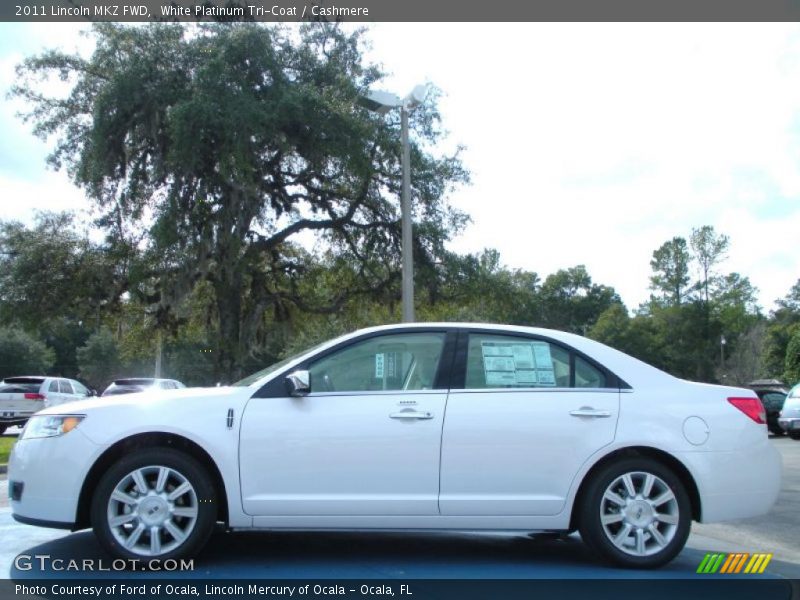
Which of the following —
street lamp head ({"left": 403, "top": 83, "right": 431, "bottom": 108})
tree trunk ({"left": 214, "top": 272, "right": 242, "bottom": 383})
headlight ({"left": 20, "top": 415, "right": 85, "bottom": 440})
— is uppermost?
street lamp head ({"left": 403, "top": 83, "right": 431, "bottom": 108})

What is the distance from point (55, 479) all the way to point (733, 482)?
4368 mm

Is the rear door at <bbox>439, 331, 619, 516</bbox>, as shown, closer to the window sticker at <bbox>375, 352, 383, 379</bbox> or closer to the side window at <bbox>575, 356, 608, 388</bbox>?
the side window at <bbox>575, 356, 608, 388</bbox>

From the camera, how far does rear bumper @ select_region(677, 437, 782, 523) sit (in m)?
5.28

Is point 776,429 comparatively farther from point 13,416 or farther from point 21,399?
point 13,416

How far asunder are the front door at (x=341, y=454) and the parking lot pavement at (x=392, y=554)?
384 millimetres

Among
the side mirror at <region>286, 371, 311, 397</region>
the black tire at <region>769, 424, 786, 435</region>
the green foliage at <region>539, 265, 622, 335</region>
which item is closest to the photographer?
the side mirror at <region>286, 371, 311, 397</region>

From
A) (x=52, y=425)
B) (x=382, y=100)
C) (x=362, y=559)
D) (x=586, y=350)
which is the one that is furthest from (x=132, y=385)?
(x=586, y=350)

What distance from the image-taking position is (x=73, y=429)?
5059mm

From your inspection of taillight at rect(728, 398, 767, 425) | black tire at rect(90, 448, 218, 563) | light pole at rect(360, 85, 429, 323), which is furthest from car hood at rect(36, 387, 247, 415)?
light pole at rect(360, 85, 429, 323)

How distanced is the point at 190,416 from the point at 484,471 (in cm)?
191

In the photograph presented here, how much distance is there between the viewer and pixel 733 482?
5.32m

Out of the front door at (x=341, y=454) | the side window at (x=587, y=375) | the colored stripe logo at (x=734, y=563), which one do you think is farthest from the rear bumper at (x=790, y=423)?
the front door at (x=341, y=454)

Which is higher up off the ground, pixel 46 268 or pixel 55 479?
pixel 46 268
